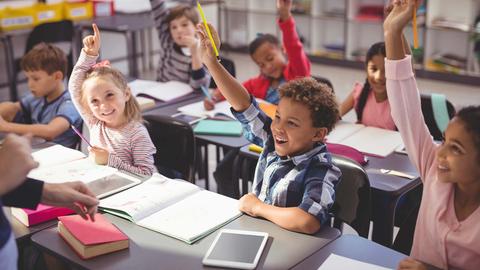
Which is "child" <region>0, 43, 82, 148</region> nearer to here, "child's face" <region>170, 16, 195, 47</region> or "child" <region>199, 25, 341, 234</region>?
"child's face" <region>170, 16, 195, 47</region>

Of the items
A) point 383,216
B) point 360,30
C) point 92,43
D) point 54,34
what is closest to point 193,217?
point 383,216

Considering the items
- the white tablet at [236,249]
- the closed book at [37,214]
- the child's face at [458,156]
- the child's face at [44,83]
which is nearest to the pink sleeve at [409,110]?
the child's face at [458,156]

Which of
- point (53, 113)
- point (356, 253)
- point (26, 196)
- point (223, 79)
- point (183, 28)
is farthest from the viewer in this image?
point (183, 28)

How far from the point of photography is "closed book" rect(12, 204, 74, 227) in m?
1.93

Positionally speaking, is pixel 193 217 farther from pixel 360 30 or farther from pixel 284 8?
pixel 360 30

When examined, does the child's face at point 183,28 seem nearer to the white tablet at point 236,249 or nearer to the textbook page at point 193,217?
the textbook page at point 193,217

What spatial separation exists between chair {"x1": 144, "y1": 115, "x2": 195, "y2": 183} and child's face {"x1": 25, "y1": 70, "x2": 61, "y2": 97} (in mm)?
552

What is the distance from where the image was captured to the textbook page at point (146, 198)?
1969 millimetres

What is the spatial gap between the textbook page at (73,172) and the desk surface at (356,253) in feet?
2.98

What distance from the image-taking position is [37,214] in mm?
1934

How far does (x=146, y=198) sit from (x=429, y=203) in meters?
0.90

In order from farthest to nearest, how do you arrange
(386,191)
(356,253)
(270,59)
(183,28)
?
(183,28) < (270,59) < (386,191) < (356,253)

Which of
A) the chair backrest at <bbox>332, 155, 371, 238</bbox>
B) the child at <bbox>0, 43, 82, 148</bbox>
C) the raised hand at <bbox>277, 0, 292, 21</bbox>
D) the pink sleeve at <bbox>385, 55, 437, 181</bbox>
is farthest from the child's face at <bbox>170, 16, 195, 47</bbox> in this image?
the pink sleeve at <bbox>385, 55, 437, 181</bbox>

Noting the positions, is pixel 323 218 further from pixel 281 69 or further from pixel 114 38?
pixel 114 38
